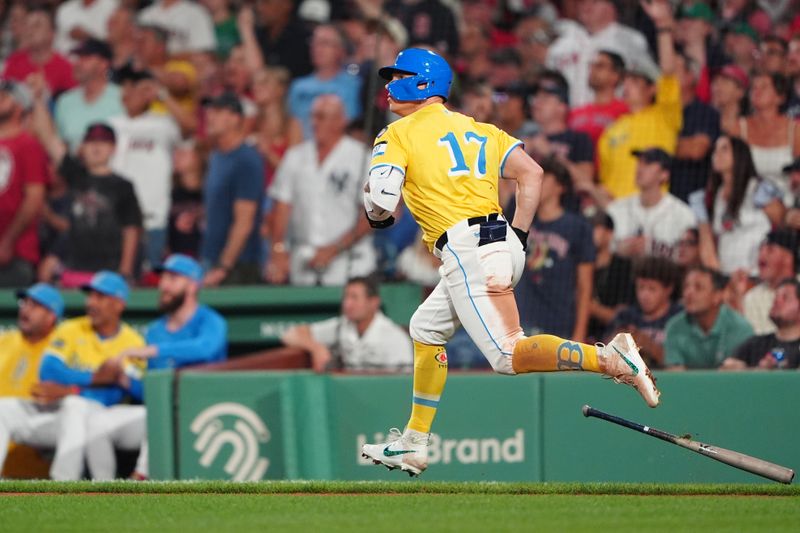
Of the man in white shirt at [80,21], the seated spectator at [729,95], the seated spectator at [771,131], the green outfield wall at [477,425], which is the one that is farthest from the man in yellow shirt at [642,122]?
the man in white shirt at [80,21]

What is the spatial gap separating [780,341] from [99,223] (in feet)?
20.2

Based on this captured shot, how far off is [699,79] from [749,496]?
482 centimetres

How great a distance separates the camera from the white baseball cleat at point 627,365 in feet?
21.3

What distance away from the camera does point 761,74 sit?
10.6 m

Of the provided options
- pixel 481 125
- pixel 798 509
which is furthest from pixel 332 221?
pixel 798 509

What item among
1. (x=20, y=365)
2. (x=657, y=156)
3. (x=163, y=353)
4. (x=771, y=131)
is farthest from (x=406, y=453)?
(x=771, y=131)

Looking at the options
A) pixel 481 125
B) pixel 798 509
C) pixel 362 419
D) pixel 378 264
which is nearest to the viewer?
pixel 798 509

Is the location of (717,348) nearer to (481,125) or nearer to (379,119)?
(481,125)

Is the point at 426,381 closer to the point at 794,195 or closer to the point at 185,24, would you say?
A: the point at 794,195

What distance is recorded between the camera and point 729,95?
10.8 m

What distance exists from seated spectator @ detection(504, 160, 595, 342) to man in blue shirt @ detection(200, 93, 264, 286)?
2837mm

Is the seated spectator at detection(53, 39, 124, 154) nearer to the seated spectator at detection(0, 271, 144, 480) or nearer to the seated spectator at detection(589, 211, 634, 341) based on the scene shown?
the seated spectator at detection(0, 271, 144, 480)

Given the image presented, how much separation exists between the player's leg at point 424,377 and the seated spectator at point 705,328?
2.70m

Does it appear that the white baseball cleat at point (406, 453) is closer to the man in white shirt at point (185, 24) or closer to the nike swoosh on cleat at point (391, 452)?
the nike swoosh on cleat at point (391, 452)
